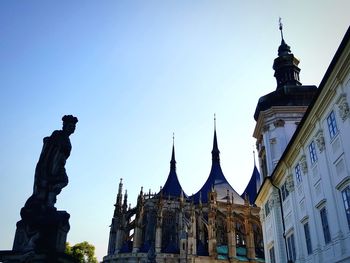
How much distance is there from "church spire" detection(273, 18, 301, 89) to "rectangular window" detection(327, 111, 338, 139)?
13.5 m

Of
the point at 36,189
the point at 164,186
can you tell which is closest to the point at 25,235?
the point at 36,189

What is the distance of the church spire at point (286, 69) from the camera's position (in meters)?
26.2

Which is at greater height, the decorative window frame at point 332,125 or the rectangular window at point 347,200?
the decorative window frame at point 332,125

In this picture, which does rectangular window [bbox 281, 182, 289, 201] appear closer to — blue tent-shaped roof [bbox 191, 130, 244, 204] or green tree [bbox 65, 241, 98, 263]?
blue tent-shaped roof [bbox 191, 130, 244, 204]

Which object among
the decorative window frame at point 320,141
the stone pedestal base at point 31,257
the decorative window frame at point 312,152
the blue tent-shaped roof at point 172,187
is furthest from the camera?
the blue tent-shaped roof at point 172,187

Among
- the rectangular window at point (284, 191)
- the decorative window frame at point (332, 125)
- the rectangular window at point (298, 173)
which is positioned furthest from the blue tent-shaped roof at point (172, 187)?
the decorative window frame at point (332, 125)

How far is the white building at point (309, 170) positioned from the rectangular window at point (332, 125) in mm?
38

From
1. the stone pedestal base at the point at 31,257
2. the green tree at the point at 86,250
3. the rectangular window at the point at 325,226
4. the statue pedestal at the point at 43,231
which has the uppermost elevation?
the green tree at the point at 86,250

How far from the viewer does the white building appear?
11602 mm

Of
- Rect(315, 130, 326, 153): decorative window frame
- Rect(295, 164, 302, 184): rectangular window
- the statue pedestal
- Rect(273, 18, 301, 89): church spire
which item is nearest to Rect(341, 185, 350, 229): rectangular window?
Rect(315, 130, 326, 153): decorative window frame

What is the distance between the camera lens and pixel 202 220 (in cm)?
4572

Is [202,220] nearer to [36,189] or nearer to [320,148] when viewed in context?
[320,148]

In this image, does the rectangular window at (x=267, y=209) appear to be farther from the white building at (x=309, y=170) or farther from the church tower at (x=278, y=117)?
the church tower at (x=278, y=117)

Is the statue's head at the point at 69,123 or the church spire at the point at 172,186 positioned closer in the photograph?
the statue's head at the point at 69,123
